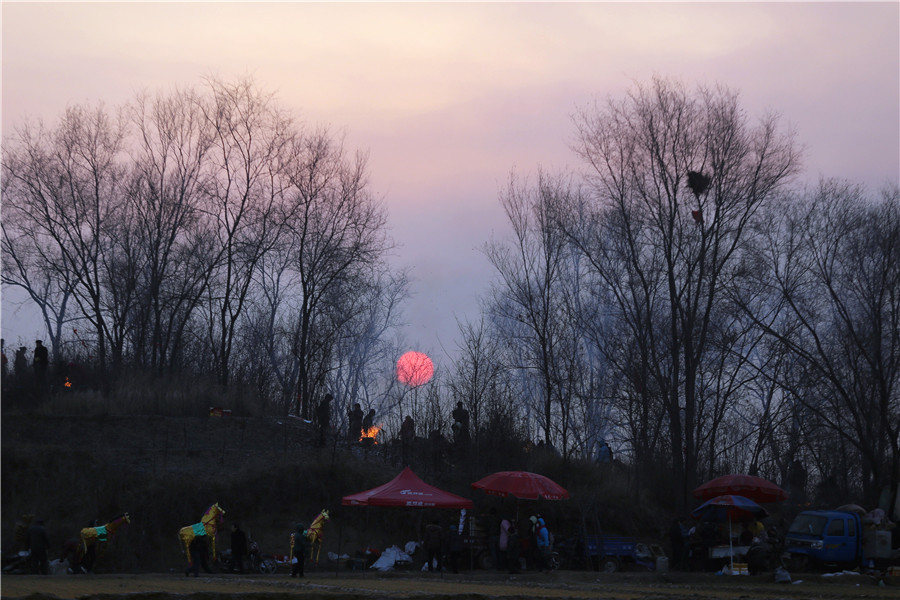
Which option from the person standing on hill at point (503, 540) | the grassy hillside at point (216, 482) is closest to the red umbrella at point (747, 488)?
the grassy hillside at point (216, 482)

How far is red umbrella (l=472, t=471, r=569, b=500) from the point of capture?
1091 inches

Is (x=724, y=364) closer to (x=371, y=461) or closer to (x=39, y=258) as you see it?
(x=371, y=461)

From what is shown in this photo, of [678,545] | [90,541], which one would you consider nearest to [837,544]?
[678,545]

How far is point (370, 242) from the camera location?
149 feet

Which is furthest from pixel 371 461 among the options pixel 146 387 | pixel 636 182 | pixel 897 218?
pixel 897 218

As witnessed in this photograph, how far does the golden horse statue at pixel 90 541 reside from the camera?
83.8 ft

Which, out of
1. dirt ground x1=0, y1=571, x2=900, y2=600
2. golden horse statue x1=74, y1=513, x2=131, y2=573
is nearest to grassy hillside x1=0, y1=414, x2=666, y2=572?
golden horse statue x1=74, y1=513, x2=131, y2=573

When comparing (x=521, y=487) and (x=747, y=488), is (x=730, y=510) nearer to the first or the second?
(x=747, y=488)

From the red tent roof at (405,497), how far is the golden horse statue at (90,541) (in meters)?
6.16

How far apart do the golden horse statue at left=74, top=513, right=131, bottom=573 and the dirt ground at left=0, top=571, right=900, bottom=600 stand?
4.08 feet

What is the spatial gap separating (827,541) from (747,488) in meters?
2.75

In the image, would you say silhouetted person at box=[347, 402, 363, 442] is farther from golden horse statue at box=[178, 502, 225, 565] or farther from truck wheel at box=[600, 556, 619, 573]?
golden horse statue at box=[178, 502, 225, 565]

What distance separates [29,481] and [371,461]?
1200 centimetres

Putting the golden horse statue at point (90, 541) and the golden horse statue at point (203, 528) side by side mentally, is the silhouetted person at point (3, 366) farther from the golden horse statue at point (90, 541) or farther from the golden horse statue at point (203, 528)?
the golden horse statue at point (203, 528)
